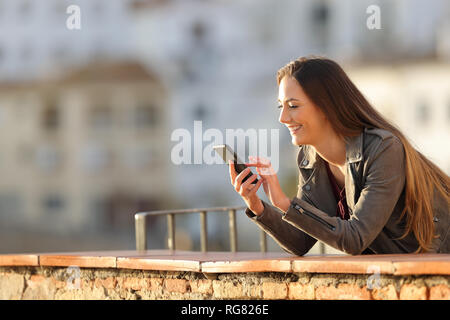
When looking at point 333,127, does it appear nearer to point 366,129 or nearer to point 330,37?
point 366,129

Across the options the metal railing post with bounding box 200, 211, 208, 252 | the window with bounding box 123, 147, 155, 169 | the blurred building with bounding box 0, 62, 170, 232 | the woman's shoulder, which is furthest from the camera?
the blurred building with bounding box 0, 62, 170, 232

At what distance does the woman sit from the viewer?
159 inches

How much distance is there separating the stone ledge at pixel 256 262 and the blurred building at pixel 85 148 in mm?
54179

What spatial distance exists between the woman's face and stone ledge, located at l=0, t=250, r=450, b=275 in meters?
0.50

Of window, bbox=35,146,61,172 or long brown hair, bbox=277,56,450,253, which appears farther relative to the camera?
window, bbox=35,146,61,172

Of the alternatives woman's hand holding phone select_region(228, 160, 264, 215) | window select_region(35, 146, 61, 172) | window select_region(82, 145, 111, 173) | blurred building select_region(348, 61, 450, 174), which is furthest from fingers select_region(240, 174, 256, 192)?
window select_region(35, 146, 61, 172)

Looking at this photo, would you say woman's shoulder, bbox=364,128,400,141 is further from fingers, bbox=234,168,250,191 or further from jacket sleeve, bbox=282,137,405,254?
fingers, bbox=234,168,250,191

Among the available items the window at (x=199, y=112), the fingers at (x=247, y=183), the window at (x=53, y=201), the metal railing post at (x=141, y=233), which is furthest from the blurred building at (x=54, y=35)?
the fingers at (x=247, y=183)

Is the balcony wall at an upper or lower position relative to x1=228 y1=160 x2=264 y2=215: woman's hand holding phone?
lower

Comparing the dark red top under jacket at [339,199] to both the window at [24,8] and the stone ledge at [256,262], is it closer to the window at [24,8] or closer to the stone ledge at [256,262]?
the stone ledge at [256,262]

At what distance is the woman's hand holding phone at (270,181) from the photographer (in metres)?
4.01

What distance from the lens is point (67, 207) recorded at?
61.1m
